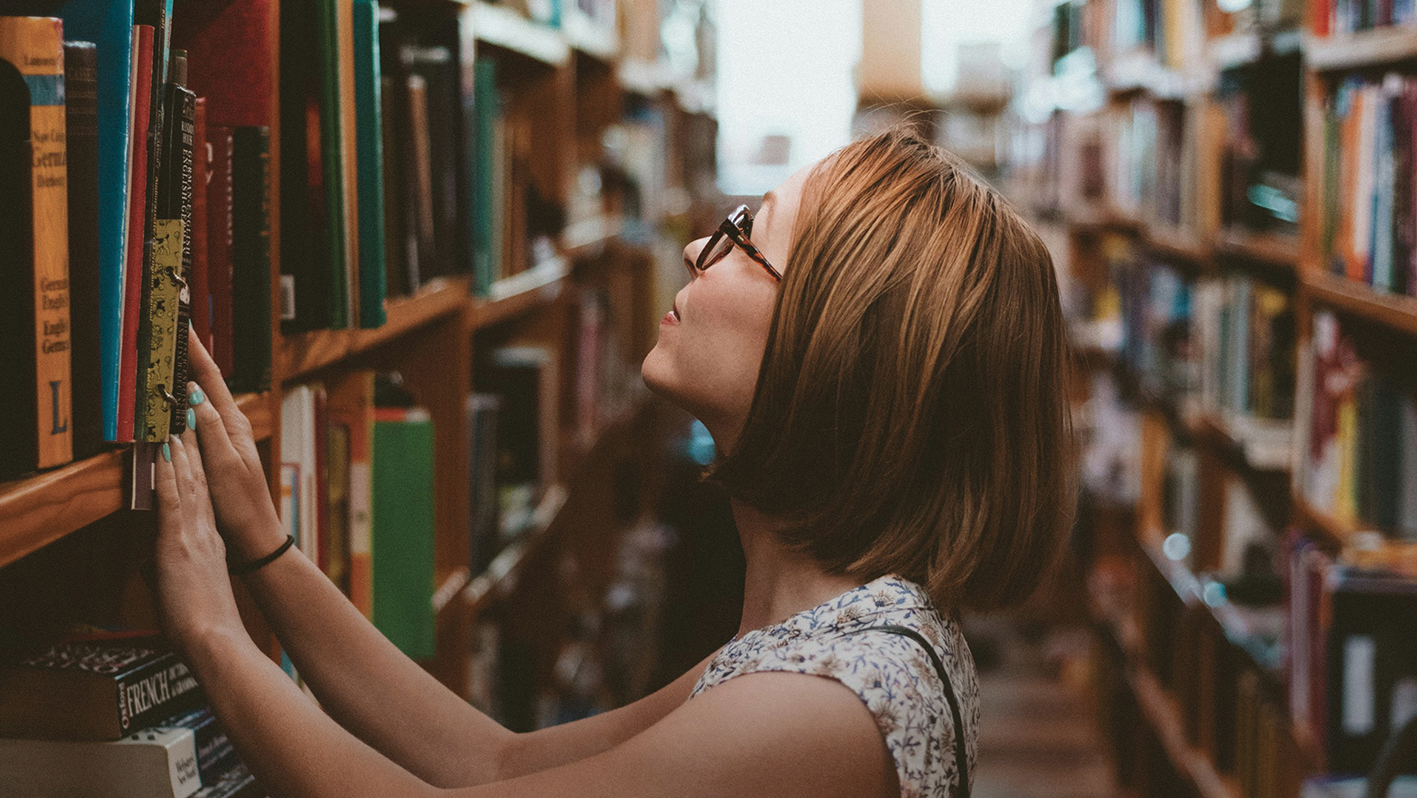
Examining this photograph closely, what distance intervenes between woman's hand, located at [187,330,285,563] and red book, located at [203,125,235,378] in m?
0.04

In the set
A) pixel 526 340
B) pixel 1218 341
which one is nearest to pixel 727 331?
pixel 526 340

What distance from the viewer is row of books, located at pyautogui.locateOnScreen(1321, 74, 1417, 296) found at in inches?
68.7

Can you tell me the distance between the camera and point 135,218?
2.45ft

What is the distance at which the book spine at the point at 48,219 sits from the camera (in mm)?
651

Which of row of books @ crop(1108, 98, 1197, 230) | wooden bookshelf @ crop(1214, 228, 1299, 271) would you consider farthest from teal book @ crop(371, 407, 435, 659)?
row of books @ crop(1108, 98, 1197, 230)

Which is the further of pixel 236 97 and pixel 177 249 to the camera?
pixel 236 97

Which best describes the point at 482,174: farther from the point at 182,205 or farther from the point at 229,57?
the point at 182,205

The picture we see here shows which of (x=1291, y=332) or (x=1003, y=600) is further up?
(x=1291, y=332)

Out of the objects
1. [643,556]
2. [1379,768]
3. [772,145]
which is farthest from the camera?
[772,145]

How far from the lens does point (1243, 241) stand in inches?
104

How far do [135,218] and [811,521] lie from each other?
1.81 feet

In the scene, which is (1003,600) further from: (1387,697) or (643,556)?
(643,556)

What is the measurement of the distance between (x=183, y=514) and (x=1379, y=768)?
4.53ft

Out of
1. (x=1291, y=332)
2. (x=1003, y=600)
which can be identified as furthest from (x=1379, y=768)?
(x=1291, y=332)
